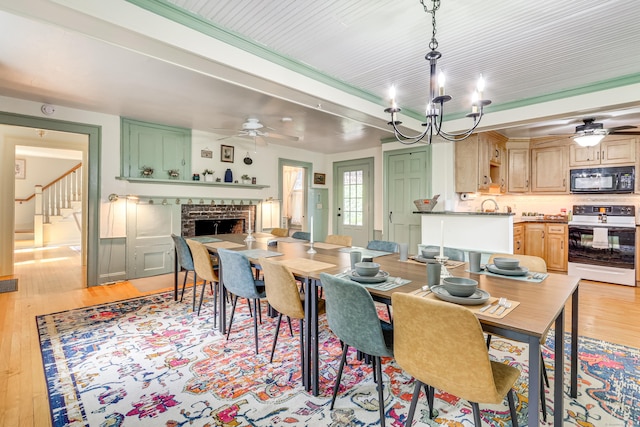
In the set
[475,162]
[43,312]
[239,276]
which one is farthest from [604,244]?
[43,312]

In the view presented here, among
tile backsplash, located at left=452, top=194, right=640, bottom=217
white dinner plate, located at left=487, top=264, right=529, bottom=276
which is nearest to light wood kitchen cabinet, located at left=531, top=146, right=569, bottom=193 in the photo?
tile backsplash, located at left=452, top=194, right=640, bottom=217

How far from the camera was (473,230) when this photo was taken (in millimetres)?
4348

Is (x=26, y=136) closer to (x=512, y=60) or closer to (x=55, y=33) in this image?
(x=55, y=33)

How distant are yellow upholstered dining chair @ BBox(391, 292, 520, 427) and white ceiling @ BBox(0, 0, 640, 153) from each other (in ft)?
6.36

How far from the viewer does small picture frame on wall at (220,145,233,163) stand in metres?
5.68

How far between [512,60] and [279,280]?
111 inches

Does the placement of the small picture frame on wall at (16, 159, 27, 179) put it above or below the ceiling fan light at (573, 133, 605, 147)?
above

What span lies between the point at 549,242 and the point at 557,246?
0.12 metres

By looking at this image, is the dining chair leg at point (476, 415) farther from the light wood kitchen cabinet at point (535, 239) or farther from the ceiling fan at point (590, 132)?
the light wood kitchen cabinet at point (535, 239)

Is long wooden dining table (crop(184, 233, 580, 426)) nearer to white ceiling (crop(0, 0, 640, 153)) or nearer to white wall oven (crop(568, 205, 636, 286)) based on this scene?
white ceiling (crop(0, 0, 640, 153))

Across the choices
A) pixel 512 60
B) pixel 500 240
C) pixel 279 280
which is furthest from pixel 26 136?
pixel 500 240

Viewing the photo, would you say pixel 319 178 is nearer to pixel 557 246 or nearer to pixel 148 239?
pixel 148 239

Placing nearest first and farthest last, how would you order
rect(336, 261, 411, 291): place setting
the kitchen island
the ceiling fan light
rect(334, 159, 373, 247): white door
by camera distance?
1. rect(336, 261, 411, 291): place setting
2. the kitchen island
3. the ceiling fan light
4. rect(334, 159, 373, 247): white door

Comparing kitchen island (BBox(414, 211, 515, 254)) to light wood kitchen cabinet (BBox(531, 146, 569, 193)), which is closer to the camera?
kitchen island (BBox(414, 211, 515, 254))
